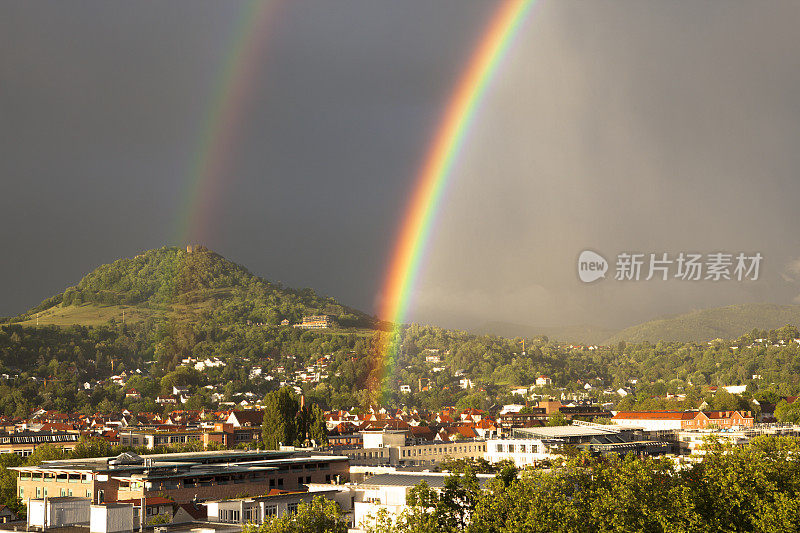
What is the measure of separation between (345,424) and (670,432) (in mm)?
40790

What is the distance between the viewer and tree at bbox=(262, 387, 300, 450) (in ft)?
321

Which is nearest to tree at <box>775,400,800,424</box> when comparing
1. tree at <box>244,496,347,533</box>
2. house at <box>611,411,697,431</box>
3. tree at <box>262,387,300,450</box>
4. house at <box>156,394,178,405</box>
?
house at <box>611,411,697,431</box>

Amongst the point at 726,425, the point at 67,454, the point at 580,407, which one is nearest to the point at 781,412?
the point at 726,425

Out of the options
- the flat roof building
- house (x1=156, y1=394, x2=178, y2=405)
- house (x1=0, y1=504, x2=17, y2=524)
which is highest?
the flat roof building

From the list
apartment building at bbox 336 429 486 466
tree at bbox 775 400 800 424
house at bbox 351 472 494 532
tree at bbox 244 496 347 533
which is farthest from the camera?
tree at bbox 775 400 800 424

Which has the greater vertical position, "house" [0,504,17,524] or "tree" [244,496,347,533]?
"tree" [244,496,347,533]

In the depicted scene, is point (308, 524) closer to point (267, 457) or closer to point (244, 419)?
point (267, 457)

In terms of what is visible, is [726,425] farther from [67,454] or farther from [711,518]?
[711,518]

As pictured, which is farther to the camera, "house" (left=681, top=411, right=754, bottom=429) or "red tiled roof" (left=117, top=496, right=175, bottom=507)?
"house" (left=681, top=411, right=754, bottom=429)

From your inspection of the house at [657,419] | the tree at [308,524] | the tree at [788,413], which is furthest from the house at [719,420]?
the tree at [308,524]

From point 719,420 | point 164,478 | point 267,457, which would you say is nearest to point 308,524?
point 164,478

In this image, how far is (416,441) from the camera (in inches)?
4348

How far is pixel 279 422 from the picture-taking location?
98.7 m

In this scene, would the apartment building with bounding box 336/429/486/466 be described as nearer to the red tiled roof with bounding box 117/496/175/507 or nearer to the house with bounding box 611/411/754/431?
the house with bounding box 611/411/754/431
